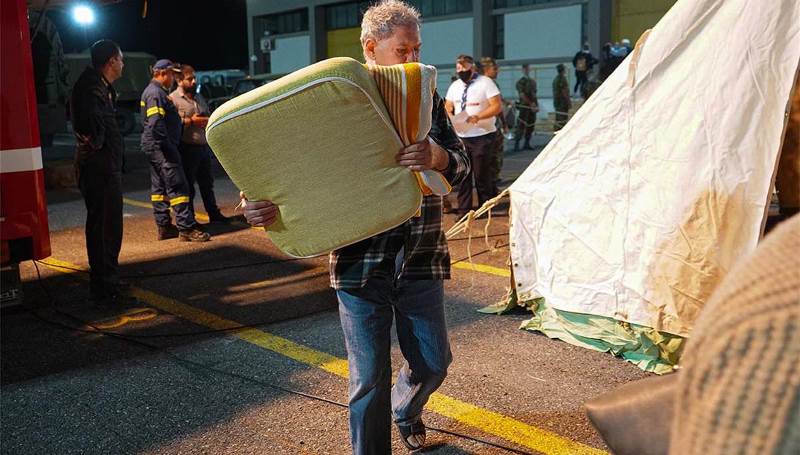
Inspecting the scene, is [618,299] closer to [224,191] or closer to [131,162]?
[224,191]

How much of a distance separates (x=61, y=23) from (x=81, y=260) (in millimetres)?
24460

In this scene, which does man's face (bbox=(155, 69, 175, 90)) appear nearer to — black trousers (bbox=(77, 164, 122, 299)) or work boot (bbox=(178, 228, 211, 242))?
work boot (bbox=(178, 228, 211, 242))

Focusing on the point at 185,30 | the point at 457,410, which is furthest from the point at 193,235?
the point at 185,30

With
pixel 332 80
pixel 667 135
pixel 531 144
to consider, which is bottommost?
pixel 531 144

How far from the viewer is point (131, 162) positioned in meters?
17.5

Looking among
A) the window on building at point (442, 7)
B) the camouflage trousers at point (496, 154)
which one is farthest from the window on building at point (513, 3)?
the camouflage trousers at point (496, 154)

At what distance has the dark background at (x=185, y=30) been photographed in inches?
1796

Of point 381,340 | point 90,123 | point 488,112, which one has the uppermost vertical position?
point 90,123

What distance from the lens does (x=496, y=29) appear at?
106 feet

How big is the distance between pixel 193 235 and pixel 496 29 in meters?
25.7

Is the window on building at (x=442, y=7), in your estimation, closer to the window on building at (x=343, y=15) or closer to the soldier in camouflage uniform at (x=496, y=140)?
the window on building at (x=343, y=15)

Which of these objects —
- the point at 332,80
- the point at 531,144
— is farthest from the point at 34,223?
the point at 531,144

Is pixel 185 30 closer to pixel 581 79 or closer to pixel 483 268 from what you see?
pixel 581 79

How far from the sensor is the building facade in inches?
1069
